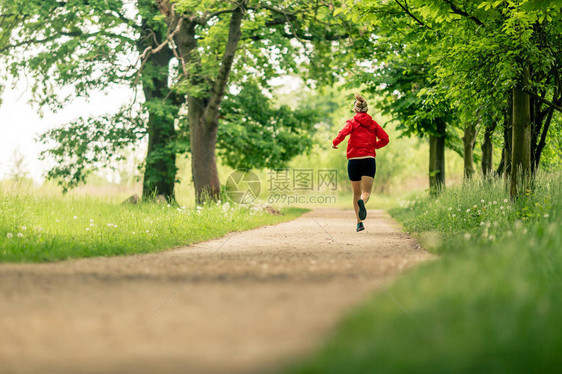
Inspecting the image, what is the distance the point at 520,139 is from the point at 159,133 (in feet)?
50.6

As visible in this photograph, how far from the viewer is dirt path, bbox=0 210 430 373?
3215mm

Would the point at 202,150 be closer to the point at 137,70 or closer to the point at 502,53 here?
the point at 137,70

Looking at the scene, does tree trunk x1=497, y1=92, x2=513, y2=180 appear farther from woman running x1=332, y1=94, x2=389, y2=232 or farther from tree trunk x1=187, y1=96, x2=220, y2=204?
tree trunk x1=187, y1=96, x2=220, y2=204

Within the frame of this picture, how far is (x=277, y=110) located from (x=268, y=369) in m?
22.2

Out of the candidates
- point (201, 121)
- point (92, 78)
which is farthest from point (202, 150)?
point (92, 78)

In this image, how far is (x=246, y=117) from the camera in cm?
2406

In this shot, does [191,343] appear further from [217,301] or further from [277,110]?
[277,110]

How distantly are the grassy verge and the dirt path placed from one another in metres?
0.89

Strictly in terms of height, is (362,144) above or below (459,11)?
below

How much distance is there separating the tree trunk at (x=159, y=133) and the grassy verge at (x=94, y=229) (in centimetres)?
599

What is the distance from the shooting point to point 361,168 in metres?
11.6

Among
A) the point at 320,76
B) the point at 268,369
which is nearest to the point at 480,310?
the point at 268,369

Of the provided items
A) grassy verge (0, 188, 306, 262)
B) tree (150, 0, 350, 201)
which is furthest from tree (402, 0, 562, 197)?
tree (150, 0, 350, 201)

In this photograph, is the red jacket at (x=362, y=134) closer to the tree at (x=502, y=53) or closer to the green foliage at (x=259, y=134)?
the tree at (x=502, y=53)
